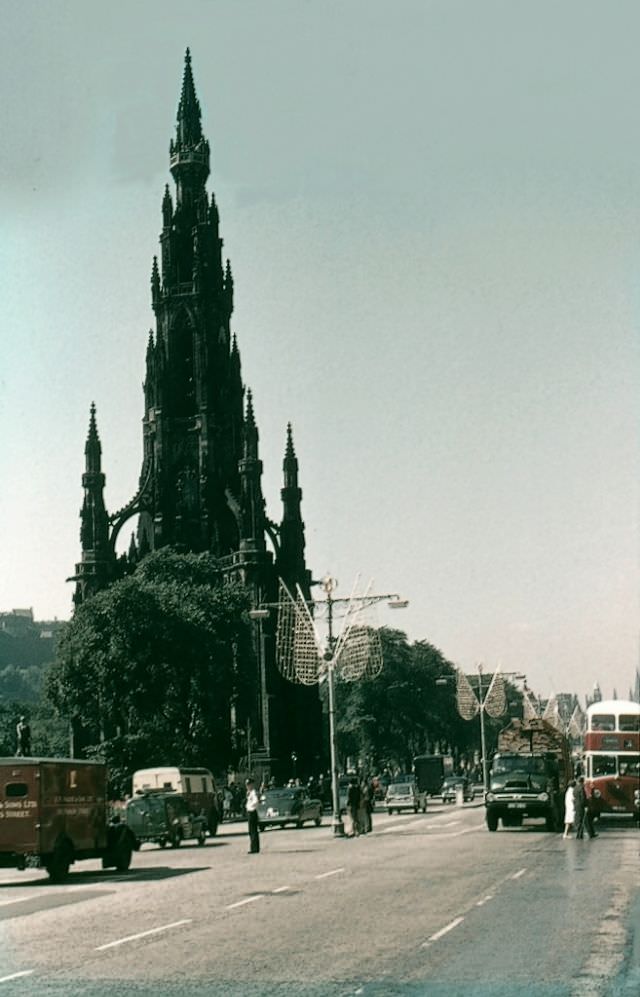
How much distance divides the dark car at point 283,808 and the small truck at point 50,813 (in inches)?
1091

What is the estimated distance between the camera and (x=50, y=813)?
1078 inches

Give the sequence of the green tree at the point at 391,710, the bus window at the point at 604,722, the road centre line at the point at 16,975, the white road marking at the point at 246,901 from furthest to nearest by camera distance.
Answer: the green tree at the point at 391,710 < the bus window at the point at 604,722 < the white road marking at the point at 246,901 < the road centre line at the point at 16,975

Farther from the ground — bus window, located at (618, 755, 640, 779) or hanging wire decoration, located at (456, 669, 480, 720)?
hanging wire decoration, located at (456, 669, 480, 720)

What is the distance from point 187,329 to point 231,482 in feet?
41.2

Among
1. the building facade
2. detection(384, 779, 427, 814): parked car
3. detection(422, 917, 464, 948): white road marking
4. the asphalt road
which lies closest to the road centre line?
Result: the asphalt road

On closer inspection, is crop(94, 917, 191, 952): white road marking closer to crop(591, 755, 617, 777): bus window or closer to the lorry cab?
the lorry cab

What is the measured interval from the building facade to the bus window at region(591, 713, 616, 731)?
168 feet

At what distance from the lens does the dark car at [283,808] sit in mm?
57156

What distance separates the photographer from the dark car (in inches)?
2250

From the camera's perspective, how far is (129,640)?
7044cm

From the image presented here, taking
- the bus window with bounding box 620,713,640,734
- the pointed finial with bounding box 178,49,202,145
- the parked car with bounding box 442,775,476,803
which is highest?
the pointed finial with bounding box 178,49,202,145

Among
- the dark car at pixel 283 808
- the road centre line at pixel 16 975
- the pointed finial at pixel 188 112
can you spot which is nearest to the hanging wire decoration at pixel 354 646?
the dark car at pixel 283 808

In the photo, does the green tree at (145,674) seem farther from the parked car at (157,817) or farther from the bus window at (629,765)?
the bus window at (629,765)

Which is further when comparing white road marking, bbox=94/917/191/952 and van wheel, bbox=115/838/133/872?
van wheel, bbox=115/838/133/872
